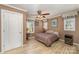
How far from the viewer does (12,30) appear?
279 centimetres

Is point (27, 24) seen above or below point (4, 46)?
above

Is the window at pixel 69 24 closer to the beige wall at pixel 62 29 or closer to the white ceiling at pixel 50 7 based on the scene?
the beige wall at pixel 62 29

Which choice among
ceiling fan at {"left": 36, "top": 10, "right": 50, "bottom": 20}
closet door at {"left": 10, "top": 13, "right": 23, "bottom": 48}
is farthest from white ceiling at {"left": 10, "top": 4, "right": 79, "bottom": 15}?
closet door at {"left": 10, "top": 13, "right": 23, "bottom": 48}

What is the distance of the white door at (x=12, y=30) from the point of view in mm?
2703

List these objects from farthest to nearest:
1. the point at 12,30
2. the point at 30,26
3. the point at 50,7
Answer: the point at 30,26 < the point at 12,30 < the point at 50,7

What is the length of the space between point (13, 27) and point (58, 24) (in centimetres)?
147

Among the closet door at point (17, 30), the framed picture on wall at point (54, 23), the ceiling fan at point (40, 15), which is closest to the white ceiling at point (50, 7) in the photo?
the ceiling fan at point (40, 15)

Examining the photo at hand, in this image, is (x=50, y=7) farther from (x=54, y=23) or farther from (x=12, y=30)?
(x=12, y=30)

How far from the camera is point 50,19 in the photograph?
292 cm

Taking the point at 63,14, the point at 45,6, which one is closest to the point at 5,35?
the point at 45,6

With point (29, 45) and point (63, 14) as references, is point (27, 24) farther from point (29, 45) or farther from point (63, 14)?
point (63, 14)

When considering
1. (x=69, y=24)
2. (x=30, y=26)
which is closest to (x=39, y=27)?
(x=30, y=26)

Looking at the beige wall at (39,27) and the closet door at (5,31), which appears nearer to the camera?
the closet door at (5,31)
